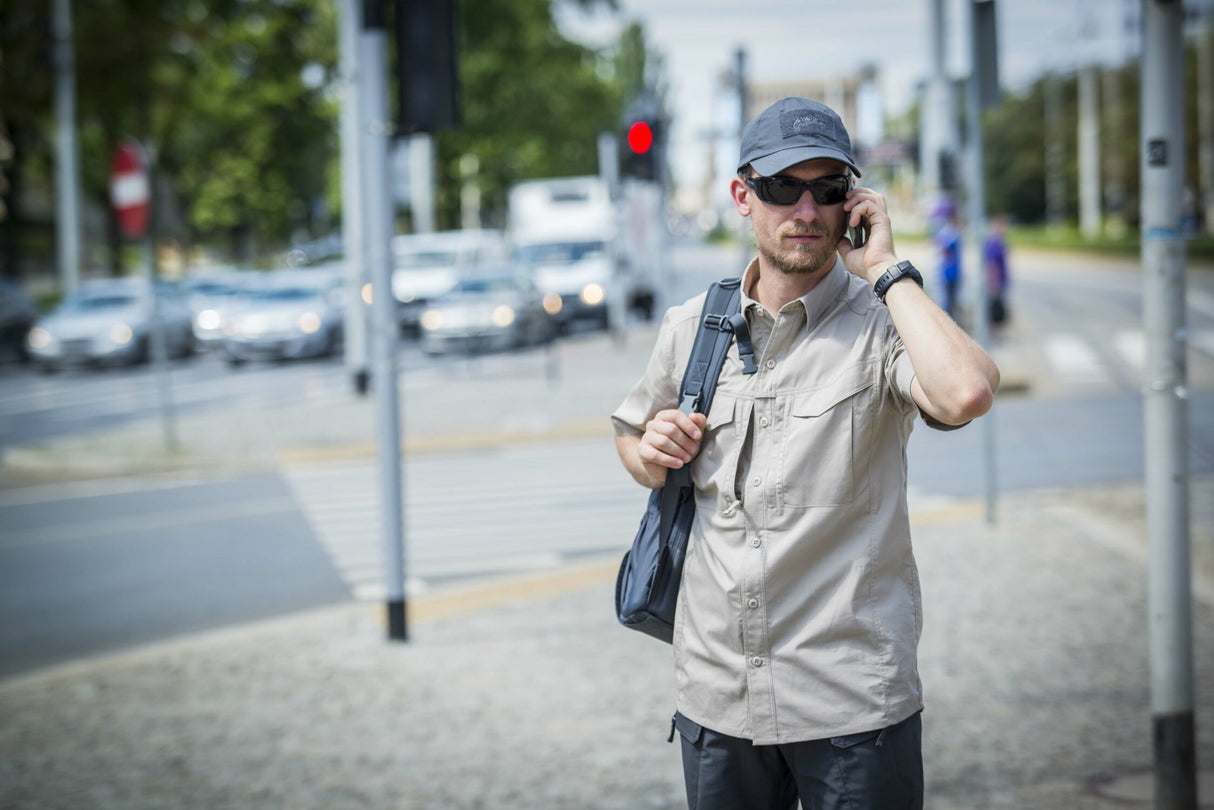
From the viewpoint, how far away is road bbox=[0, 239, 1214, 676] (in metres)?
8.14

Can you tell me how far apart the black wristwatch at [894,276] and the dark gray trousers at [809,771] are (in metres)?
0.80

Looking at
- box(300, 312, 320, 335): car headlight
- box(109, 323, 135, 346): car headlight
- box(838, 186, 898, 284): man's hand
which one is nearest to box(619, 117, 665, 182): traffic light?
box(300, 312, 320, 335): car headlight

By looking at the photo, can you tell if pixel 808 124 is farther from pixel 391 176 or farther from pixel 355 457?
pixel 355 457

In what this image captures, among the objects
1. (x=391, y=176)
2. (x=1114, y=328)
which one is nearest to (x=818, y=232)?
(x=391, y=176)

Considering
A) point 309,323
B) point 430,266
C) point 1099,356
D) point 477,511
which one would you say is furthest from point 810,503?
point 430,266

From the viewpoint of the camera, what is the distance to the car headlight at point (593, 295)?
104 ft

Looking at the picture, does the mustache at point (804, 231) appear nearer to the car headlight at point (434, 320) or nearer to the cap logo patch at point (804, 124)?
the cap logo patch at point (804, 124)

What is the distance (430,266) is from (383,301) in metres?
24.1

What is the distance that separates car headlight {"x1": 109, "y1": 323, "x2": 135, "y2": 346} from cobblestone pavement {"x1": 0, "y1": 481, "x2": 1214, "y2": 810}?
66.2 ft

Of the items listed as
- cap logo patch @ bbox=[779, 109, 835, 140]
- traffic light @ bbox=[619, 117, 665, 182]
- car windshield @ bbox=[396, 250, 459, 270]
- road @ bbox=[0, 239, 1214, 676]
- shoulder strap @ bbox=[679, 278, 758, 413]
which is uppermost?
traffic light @ bbox=[619, 117, 665, 182]

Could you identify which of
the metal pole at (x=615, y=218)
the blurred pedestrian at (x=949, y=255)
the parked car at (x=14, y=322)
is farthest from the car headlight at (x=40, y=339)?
the blurred pedestrian at (x=949, y=255)

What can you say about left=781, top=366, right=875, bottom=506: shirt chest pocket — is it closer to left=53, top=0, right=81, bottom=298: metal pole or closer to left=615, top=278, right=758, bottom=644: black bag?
left=615, top=278, right=758, bottom=644: black bag

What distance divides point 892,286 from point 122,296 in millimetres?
26711

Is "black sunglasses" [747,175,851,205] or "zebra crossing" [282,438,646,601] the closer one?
"black sunglasses" [747,175,851,205]
